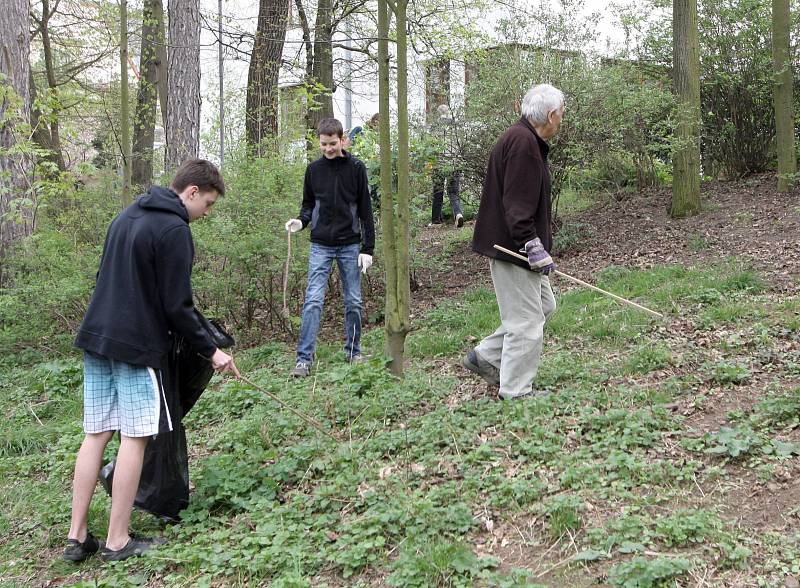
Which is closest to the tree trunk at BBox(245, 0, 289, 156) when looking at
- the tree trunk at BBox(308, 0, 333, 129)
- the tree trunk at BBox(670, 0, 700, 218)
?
the tree trunk at BBox(308, 0, 333, 129)

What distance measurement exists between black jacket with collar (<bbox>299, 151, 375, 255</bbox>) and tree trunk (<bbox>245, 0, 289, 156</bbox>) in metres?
5.79

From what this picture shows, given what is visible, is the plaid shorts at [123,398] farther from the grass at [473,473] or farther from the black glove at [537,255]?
the black glove at [537,255]

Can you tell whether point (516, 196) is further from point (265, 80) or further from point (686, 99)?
point (265, 80)

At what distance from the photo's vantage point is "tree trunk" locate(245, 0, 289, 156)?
12453mm

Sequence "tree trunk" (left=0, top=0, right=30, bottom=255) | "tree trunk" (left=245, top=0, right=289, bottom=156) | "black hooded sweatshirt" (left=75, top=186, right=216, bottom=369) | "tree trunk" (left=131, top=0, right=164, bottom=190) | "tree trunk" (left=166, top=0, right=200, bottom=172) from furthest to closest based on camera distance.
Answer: "tree trunk" (left=245, top=0, right=289, bottom=156)
"tree trunk" (left=131, top=0, right=164, bottom=190)
"tree trunk" (left=166, top=0, right=200, bottom=172)
"tree trunk" (left=0, top=0, right=30, bottom=255)
"black hooded sweatshirt" (left=75, top=186, right=216, bottom=369)

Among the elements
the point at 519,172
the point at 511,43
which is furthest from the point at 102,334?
the point at 511,43

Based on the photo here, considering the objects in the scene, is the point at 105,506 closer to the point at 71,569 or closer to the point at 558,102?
the point at 71,569

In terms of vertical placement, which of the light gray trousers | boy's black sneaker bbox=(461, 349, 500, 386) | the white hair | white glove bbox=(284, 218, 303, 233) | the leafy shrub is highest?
the white hair

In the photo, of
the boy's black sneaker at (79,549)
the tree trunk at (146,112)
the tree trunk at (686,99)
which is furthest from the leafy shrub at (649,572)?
the tree trunk at (146,112)

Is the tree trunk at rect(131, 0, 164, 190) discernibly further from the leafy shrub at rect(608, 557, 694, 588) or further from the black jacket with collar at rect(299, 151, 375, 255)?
the leafy shrub at rect(608, 557, 694, 588)

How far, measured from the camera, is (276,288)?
320 inches

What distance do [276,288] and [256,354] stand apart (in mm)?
953

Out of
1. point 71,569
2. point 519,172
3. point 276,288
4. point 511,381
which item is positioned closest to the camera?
point 71,569

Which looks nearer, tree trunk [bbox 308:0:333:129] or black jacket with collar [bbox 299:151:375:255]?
black jacket with collar [bbox 299:151:375:255]
